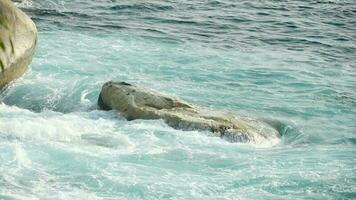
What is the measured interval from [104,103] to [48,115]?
1.33m

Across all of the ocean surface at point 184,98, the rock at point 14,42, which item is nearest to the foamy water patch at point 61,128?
the ocean surface at point 184,98

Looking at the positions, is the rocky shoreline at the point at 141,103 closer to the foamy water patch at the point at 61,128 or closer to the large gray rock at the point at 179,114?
the large gray rock at the point at 179,114

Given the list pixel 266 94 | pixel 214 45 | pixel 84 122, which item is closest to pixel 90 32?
pixel 214 45

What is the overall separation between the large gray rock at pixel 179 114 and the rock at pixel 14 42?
2285 mm

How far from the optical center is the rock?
598 inches

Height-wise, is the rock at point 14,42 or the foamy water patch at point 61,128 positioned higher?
the rock at point 14,42

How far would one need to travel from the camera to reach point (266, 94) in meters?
17.4

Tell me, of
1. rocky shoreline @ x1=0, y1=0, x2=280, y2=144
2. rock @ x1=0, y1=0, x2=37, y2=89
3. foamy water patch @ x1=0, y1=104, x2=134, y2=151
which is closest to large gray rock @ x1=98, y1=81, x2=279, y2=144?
rocky shoreline @ x1=0, y1=0, x2=280, y2=144

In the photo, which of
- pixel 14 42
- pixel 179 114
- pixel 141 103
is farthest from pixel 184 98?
pixel 14 42

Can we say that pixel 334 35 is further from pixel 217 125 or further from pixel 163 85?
pixel 217 125

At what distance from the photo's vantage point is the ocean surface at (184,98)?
10891mm

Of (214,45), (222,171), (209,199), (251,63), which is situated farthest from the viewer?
(214,45)

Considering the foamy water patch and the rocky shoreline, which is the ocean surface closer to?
the foamy water patch

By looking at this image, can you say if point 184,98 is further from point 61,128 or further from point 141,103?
point 61,128
